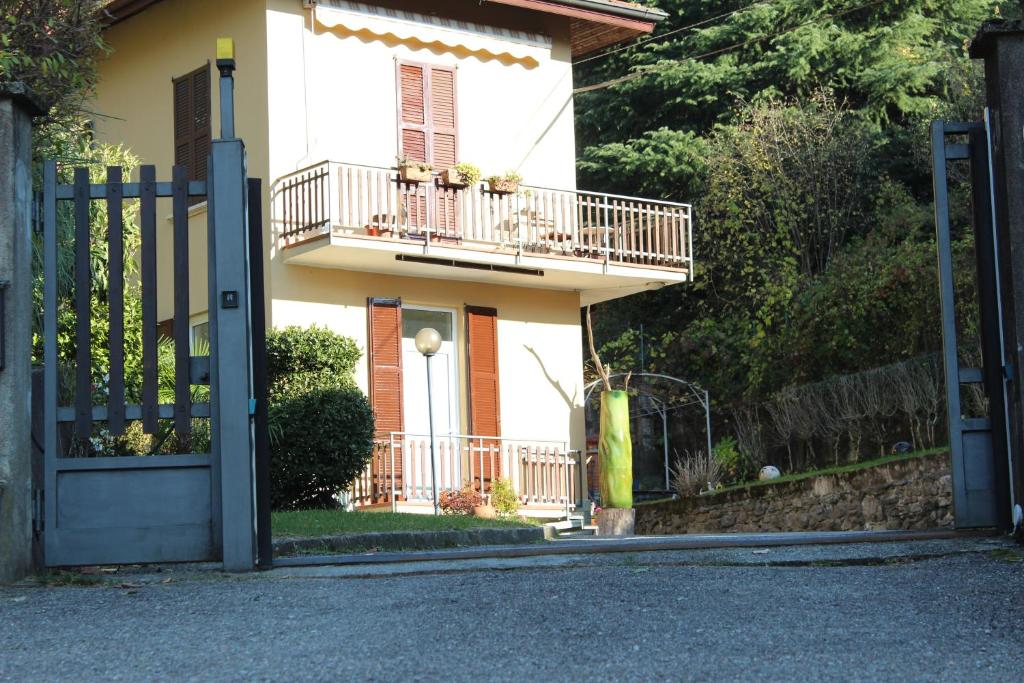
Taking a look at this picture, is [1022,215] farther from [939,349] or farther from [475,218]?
[939,349]

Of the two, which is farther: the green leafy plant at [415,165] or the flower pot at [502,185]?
the flower pot at [502,185]

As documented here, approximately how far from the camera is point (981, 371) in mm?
9023

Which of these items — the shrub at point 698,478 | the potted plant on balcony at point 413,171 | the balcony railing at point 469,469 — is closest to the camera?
the balcony railing at point 469,469

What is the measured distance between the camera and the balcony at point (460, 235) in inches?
780

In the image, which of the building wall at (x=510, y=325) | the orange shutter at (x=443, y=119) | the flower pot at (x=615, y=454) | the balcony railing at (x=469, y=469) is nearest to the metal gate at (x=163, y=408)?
the balcony railing at (x=469, y=469)

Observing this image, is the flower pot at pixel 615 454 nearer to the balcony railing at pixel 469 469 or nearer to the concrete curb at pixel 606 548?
the balcony railing at pixel 469 469

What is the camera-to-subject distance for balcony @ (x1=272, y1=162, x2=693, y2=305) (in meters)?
19.8

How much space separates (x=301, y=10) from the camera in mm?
20828

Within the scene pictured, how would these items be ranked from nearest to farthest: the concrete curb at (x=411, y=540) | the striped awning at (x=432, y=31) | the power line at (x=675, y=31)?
the concrete curb at (x=411, y=540), the striped awning at (x=432, y=31), the power line at (x=675, y=31)

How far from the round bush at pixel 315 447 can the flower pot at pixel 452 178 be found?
359 cm

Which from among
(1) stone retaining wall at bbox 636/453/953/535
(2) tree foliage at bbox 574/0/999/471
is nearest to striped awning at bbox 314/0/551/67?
(2) tree foliage at bbox 574/0/999/471

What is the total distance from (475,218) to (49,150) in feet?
28.5

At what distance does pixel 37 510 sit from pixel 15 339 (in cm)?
92

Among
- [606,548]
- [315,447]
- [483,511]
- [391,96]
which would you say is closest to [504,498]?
[483,511]
